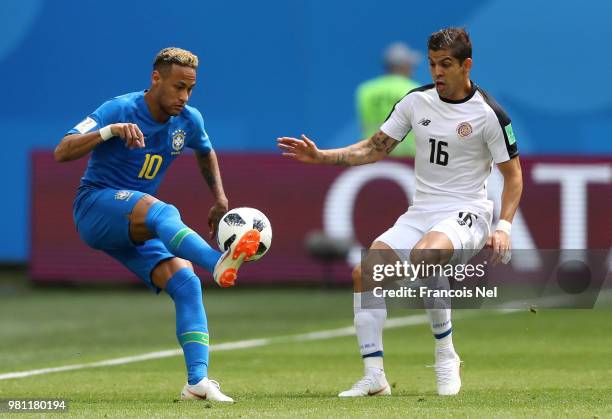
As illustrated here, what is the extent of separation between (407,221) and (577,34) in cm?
1209

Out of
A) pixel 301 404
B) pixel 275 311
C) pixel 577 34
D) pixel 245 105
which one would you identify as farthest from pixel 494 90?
pixel 301 404

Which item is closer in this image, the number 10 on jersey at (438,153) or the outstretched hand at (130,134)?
the outstretched hand at (130,134)

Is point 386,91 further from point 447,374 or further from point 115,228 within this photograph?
point 115,228

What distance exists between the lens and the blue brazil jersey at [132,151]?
27.2ft

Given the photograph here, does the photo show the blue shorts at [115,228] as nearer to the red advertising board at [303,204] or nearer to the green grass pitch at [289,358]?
the green grass pitch at [289,358]

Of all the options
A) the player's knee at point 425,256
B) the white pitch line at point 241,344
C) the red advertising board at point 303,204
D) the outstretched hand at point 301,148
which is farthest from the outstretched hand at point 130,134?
the red advertising board at point 303,204

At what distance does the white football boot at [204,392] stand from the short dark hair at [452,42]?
2.23 meters

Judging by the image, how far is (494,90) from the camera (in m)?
19.7

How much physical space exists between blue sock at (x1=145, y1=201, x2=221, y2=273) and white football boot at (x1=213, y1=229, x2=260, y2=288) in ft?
0.38

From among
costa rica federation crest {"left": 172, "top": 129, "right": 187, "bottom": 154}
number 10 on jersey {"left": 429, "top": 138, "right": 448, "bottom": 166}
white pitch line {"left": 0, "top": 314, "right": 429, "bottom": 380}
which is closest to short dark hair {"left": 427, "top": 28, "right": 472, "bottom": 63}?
number 10 on jersey {"left": 429, "top": 138, "right": 448, "bottom": 166}

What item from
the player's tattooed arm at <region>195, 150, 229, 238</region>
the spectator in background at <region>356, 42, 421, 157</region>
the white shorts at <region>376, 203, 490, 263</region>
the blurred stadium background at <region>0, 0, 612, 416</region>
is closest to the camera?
the white shorts at <region>376, 203, 490, 263</region>

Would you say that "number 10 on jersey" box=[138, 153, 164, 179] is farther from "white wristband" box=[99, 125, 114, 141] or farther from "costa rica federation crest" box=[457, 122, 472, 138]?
"costa rica federation crest" box=[457, 122, 472, 138]

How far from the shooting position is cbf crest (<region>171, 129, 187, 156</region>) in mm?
8500

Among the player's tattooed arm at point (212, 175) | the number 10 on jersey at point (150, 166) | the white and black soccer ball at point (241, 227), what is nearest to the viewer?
the white and black soccer ball at point (241, 227)
